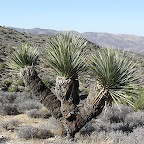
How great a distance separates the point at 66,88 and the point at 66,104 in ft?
1.46

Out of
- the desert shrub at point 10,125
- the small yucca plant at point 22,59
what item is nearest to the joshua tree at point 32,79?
the small yucca plant at point 22,59

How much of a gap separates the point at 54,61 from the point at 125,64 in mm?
1800

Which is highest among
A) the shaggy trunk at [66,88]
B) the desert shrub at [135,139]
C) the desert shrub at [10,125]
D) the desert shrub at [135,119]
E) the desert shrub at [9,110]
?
the shaggy trunk at [66,88]

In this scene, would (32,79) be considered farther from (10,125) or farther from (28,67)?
(10,125)

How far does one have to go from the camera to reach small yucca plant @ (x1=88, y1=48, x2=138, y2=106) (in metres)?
8.00

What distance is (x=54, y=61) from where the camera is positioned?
8.68 m

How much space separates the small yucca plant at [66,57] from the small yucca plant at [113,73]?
42 cm

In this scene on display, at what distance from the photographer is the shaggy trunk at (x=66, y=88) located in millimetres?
8633

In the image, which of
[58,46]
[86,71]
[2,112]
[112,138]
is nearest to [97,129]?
[112,138]

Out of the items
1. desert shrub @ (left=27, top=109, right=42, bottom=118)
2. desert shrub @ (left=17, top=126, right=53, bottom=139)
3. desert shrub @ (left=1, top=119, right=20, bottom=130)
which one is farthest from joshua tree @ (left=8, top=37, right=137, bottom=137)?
desert shrub @ (left=27, top=109, right=42, bottom=118)

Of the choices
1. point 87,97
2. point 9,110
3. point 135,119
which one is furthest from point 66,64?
point 9,110

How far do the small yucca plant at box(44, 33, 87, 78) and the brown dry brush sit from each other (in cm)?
26

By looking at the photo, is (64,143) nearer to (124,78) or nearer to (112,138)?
(112,138)

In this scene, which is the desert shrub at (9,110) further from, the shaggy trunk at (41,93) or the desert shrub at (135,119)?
the desert shrub at (135,119)
